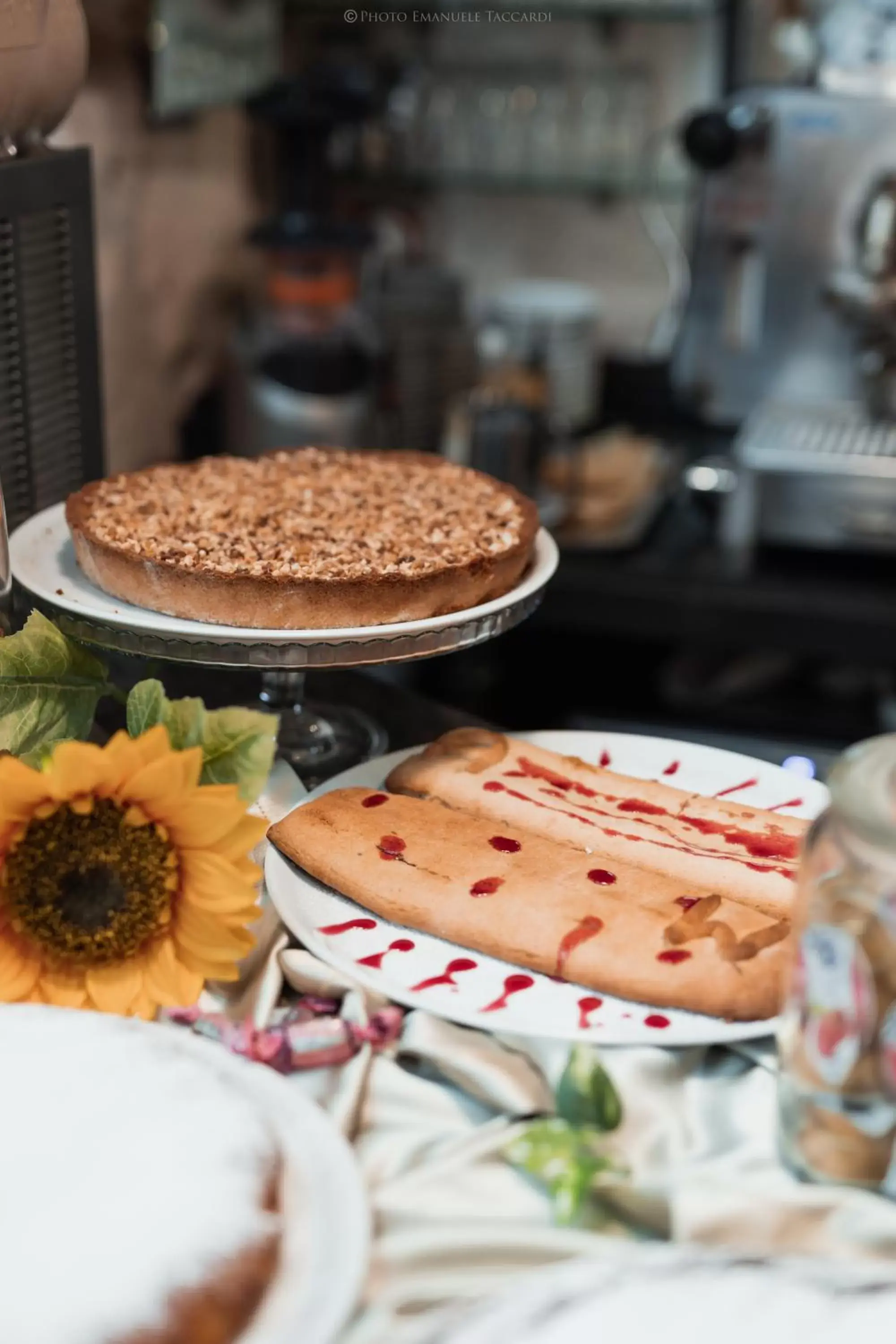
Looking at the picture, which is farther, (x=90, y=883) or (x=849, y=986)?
(x=90, y=883)

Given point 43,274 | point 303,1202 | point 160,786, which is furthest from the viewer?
point 43,274

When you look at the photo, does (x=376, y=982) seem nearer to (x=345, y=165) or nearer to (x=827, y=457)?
(x=827, y=457)

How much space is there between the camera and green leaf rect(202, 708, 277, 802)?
78cm

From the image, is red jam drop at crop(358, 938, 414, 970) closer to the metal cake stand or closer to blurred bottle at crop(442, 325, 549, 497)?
the metal cake stand

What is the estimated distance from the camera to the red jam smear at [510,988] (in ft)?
2.47

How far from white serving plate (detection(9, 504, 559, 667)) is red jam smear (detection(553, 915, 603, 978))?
244 mm

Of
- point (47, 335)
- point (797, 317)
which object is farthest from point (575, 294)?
point (47, 335)

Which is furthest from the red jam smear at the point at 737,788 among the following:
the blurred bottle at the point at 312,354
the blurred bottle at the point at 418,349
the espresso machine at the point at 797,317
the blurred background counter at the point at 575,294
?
the blurred bottle at the point at 418,349

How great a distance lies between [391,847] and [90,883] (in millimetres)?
184

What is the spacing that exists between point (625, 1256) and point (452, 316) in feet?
7.00

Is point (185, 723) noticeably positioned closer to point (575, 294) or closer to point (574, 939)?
point (574, 939)

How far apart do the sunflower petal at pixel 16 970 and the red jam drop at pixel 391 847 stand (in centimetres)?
20

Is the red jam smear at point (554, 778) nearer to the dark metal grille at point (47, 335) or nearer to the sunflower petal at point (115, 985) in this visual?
the sunflower petal at point (115, 985)

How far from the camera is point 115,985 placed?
2.47 ft
